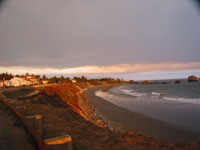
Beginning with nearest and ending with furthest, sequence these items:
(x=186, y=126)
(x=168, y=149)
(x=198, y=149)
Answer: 1. (x=168, y=149)
2. (x=198, y=149)
3. (x=186, y=126)

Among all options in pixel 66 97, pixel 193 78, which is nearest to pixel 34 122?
pixel 66 97

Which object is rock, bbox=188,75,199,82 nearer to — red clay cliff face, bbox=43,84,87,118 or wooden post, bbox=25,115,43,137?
red clay cliff face, bbox=43,84,87,118

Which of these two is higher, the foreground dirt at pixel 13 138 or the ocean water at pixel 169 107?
the foreground dirt at pixel 13 138

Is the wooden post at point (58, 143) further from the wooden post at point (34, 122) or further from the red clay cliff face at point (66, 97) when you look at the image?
the red clay cliff face at point (66, 97)

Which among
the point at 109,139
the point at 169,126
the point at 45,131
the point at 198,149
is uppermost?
the point at 45,131

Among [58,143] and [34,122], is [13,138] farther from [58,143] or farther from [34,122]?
[58,143]

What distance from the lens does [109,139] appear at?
6098mm

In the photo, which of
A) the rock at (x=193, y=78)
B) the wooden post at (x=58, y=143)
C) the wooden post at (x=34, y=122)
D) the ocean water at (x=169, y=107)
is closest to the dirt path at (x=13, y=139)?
the wooden post at (x=34, y=122)

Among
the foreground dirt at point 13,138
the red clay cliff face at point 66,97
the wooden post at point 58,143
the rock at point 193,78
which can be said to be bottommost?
the rock at point 193,78

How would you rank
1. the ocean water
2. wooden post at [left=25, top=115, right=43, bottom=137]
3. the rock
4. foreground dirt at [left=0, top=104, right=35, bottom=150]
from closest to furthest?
foreground dirt at [left=0, top=104, right=35, bottom=150] → wooden post at [left=25, top=115, right=43, bottom=137] → the ocean water → the rock

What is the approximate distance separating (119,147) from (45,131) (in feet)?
12.1

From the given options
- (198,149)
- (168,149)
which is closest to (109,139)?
(168,149)

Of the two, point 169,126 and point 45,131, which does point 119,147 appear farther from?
point 169,126

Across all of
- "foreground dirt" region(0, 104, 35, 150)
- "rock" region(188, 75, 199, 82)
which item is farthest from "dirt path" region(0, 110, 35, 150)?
"rock" region(188, 75, 199, 82)
